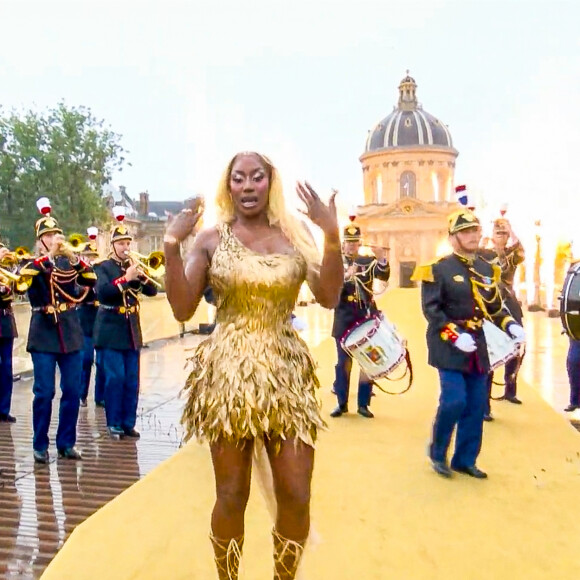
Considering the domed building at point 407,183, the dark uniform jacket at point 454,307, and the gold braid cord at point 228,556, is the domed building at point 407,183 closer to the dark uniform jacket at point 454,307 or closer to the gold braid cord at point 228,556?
the dark uniform jacket at point 454,307

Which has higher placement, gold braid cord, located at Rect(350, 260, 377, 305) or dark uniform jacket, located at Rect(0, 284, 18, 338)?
gold braid cord, located at Rect(350, 260, 377, 305)

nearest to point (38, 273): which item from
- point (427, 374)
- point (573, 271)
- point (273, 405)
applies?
point (273, 405)

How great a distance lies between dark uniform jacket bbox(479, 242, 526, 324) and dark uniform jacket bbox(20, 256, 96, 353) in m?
4.29

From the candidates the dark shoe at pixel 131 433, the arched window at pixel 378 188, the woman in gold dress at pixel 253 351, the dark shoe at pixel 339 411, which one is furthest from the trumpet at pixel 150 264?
the arched window at pixel 378 188

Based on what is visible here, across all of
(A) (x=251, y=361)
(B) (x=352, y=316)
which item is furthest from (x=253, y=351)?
(B) (x=352, y=316)

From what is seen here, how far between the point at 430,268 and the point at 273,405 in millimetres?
2919

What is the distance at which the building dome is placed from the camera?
8325 cm

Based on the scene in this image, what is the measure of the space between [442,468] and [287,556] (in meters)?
2.73

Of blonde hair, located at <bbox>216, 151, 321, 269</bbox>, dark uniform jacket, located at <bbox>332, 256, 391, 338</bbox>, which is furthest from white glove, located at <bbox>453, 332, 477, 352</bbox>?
dark uniform jacket, located at <bbox>332, 256, 391, 338</bbox>

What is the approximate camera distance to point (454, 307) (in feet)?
17.7

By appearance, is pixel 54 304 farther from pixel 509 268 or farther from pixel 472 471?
pixel 509 268

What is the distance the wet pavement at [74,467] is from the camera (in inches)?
168

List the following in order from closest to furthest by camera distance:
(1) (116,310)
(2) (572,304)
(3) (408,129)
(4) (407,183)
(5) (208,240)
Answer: (5) (208,240), (2) (572,304), (1) (116,310), (4) (407,183), (3) (408,129)

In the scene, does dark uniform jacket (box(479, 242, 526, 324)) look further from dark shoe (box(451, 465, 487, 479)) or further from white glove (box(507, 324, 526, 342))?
dark shoe (box(451, 465, 487, 479))
